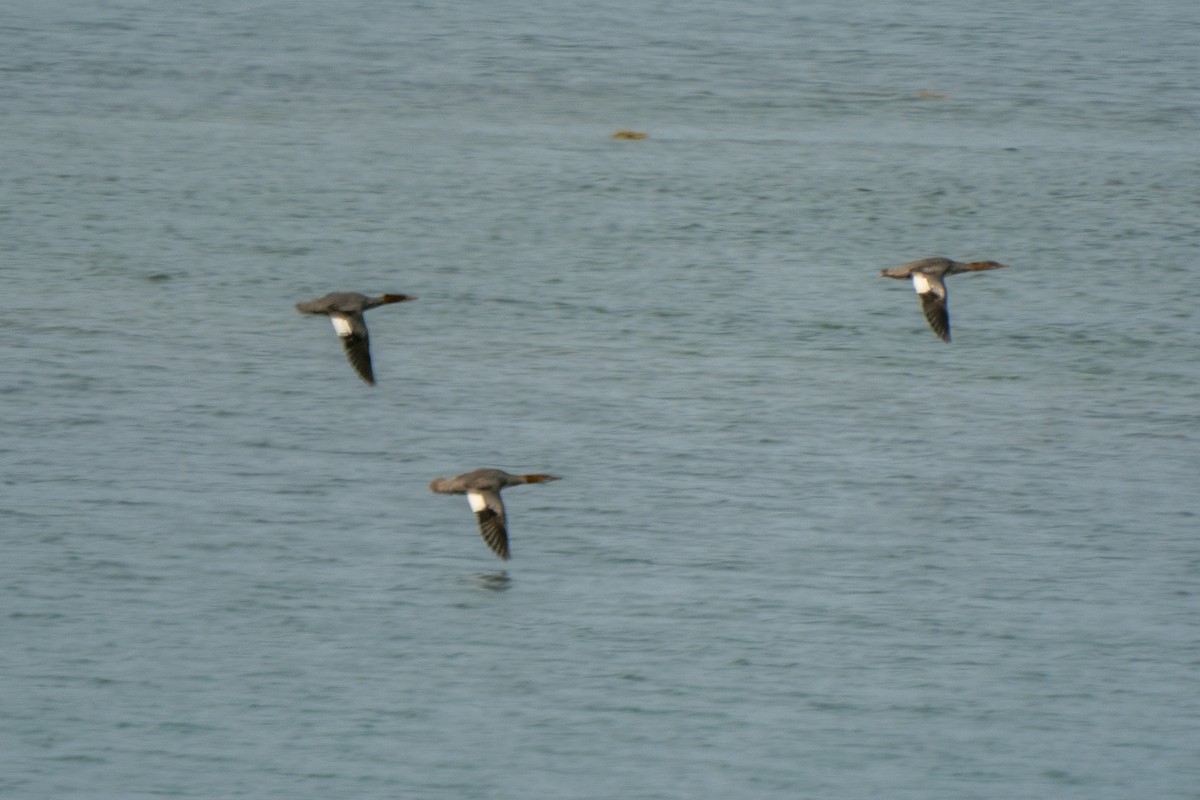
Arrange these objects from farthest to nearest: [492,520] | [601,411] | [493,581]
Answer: [601,411] < [493,581] < [492,520]

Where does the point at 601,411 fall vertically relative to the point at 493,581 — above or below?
below

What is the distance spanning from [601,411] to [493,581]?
3.60m

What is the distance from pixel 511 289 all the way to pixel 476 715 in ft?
28.7

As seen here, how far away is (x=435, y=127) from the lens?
86.2 ft

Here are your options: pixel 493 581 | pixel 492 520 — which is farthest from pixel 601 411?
pixel 492 520

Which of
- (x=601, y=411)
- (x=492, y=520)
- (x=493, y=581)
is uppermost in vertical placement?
(x=492, y=520)

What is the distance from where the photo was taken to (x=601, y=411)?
1772 centimetres

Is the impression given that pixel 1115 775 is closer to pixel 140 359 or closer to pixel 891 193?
pixel 140 359

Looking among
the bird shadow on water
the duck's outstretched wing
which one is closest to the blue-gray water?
the bird shadow on water

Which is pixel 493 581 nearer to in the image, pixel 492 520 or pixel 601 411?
pixel 492 520

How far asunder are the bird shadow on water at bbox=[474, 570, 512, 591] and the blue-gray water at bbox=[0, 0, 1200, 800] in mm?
48

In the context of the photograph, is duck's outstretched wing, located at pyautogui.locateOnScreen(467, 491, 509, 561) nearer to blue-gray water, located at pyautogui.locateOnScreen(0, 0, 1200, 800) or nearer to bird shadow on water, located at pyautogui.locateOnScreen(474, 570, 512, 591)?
bird shadow on water, located at pyautogui.locateOnScreen(474, 570, 512, 591)

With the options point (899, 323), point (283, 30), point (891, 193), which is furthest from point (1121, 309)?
point (283, 30)

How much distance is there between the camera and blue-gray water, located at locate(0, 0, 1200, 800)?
12688 millimetres
